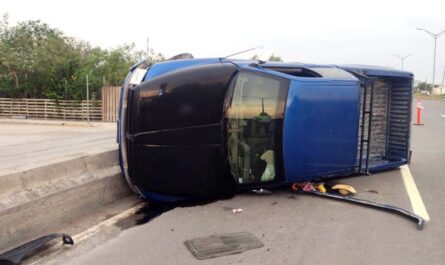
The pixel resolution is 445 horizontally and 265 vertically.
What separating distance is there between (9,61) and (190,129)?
76.9 feet

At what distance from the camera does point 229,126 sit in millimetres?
5652

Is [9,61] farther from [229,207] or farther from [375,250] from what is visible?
[375,250]

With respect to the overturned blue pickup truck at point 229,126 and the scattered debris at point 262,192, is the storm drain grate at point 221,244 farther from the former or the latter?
the scattered debris at point 262,192

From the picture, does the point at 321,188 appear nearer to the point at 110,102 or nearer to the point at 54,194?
the point at 54,194

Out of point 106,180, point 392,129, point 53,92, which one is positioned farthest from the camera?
point 53,92

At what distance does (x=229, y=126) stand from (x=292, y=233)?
5.51ft

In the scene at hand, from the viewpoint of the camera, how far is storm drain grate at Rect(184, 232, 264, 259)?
13.5 ft

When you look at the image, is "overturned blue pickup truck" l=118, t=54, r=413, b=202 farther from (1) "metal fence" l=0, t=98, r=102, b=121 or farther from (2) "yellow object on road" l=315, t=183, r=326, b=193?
(1) "metal fence" l=0, t=98, r=102, b=121

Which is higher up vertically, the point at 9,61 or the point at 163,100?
the point at 9,61

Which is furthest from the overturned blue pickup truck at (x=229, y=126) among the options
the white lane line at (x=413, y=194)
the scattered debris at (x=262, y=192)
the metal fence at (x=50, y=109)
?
the metal fence at (x=50, y=109)

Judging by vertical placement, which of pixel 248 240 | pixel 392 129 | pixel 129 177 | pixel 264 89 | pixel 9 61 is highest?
pixel 9 61

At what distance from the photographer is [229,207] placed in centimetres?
562

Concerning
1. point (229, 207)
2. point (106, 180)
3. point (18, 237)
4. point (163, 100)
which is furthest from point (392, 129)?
point (18, 237)

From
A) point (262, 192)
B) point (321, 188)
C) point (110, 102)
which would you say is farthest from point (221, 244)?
point (110, 102)
